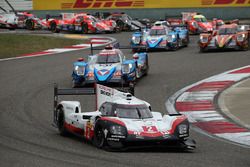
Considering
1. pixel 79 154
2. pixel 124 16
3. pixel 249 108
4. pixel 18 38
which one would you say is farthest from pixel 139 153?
pixel 124 16

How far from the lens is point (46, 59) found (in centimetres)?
3406

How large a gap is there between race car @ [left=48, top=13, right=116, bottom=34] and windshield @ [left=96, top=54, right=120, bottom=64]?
76.9 feet

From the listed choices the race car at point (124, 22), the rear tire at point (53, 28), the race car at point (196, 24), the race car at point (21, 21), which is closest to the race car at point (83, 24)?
the rear tire at point (53, 28)

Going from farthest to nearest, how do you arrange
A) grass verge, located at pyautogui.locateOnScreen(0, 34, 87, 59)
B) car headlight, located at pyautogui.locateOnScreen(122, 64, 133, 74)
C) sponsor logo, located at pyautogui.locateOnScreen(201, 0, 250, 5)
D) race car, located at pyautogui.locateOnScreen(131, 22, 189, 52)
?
sponsor logo, located at pyautogui.locateOnScreen(201, 0, 250, 5) → grass verge, located at pyautogui.locateOnScreen(0, 34, 87, 59) → race car, located at pyautogui.locateOnScreen(131, 22, 189, 52) → car headlight, located at pyautogui.locateOnScreen(122, 64, 133, 74)

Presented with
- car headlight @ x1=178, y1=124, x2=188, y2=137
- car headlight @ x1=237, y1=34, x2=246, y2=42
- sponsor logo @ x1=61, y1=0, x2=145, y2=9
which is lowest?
car headlight @ x1=178, y1=124, x2=188, y2=137

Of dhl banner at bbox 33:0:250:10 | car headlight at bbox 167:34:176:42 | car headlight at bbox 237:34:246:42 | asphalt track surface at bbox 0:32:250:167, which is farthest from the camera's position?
dhl banner at bbox 33:0:250:10

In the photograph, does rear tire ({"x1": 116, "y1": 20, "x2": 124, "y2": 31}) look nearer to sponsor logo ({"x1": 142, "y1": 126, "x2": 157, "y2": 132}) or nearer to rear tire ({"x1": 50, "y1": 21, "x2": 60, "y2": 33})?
rear tire ({"x1": 50, "y1": 21, "x2": 60, "y2": 33})

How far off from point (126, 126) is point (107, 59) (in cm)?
1110

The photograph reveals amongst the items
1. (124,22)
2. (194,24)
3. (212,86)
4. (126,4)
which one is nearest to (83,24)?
(124,22)

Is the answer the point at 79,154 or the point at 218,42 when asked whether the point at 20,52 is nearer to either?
the point at 218,42

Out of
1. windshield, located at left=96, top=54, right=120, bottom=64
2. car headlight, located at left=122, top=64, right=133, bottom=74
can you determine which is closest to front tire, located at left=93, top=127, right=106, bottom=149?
car headlight, located at left=122, top=64, right=133, bottom=74

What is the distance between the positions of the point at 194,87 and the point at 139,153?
10.8 metres

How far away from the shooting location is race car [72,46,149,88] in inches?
956

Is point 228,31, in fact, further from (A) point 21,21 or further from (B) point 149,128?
(A) point 21,21
